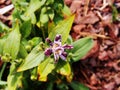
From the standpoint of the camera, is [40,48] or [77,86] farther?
[77,86]

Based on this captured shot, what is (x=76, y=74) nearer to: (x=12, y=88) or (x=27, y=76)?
(x=27, y=76)

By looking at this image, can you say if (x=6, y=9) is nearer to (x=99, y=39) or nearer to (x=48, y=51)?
(x=99, y=39)

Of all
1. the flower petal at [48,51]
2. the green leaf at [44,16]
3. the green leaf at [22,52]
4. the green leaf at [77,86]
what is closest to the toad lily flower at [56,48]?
the flower petal at [48,51]

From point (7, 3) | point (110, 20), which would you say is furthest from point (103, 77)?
point (7, 3)

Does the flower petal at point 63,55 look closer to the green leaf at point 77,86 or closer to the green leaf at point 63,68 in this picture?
the green leaf at point 63,68

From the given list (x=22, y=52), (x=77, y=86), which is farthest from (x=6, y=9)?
(x=77, y=86)

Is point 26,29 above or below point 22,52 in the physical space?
above

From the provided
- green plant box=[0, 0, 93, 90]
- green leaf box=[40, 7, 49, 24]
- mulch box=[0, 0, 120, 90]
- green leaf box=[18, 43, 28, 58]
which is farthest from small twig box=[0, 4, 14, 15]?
green leaf box=[18, 43, 28, 58]

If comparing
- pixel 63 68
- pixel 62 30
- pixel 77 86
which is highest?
pixel 62 30
